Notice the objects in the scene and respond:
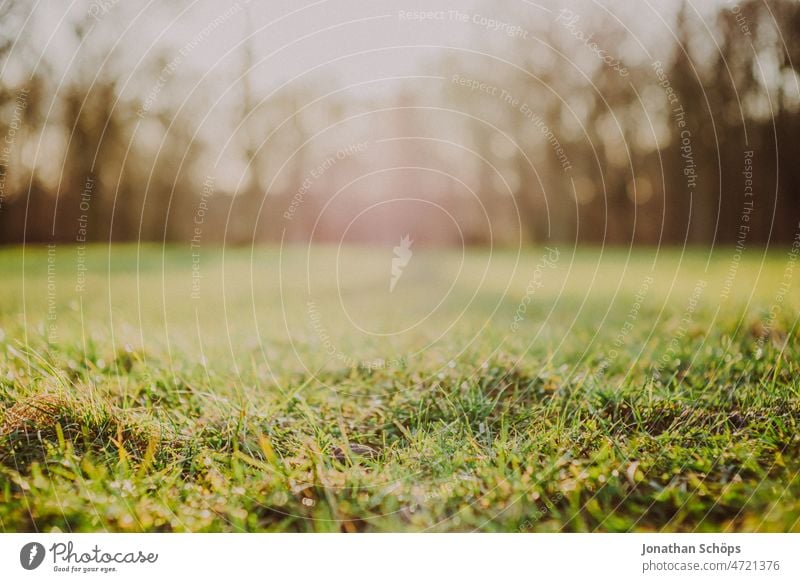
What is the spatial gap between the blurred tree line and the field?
1.07 metres

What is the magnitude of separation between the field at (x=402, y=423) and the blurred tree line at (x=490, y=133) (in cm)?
107

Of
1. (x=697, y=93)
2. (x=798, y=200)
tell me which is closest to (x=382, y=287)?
(x=697, y=93)

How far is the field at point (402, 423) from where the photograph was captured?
7.41ft

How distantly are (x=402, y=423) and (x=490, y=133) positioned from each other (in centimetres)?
556

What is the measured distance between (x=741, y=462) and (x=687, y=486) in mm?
316

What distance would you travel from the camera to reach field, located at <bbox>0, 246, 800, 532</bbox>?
7.41ft

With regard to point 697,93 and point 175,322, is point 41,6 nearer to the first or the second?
point 175,322
